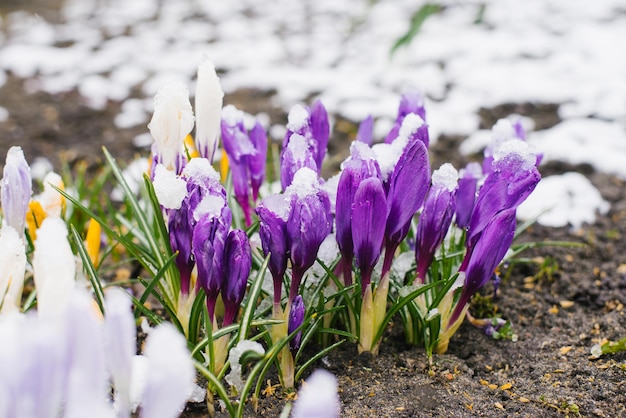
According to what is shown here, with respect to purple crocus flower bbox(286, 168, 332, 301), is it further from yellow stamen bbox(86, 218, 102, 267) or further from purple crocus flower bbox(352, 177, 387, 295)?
yellow stamen bbox(86, 218, 102, 267)

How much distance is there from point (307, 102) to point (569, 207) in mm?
1452

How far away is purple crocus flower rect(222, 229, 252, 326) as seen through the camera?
4.20 feet

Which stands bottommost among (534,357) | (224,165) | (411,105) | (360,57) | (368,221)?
(534,357)

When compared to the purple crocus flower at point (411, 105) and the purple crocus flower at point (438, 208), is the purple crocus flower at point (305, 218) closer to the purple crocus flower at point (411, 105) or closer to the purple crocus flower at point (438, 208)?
the purple crocus flower at point (438, 208)

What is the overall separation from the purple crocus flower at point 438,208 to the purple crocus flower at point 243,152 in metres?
0.45

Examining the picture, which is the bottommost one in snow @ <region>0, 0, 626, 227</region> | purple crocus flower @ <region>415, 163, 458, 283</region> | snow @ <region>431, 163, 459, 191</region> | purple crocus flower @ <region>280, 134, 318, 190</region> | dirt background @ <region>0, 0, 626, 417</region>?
dirt background @ <region>0, 0, 626, 417</region>

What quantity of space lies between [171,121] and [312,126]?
0.36m

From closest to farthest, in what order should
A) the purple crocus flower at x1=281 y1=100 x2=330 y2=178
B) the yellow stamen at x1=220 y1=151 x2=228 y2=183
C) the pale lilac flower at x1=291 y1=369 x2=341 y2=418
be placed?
the pale lilac flower at x1=291 y1=369 x2=341 y2=418 < the purple crocus flower at x1=281 y1=100 x2=330 y2=178 < the yellow stamen at x1=220 y1=151 x2=228 y2=183

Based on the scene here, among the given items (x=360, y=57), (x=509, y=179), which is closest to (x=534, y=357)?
(x=509, y=179)

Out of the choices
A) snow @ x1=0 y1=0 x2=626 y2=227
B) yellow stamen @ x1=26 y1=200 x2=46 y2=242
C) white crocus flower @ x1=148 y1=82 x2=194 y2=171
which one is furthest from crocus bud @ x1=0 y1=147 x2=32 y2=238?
snow @ x1=0 y1=0 x2=626 y2=227

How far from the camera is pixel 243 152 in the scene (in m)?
1.65

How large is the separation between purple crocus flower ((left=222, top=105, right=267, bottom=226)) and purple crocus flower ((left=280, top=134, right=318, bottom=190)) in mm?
228

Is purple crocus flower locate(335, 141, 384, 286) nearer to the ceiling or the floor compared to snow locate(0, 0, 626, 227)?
nearer to the ceiling

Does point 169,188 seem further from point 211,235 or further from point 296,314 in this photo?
point 296,314
